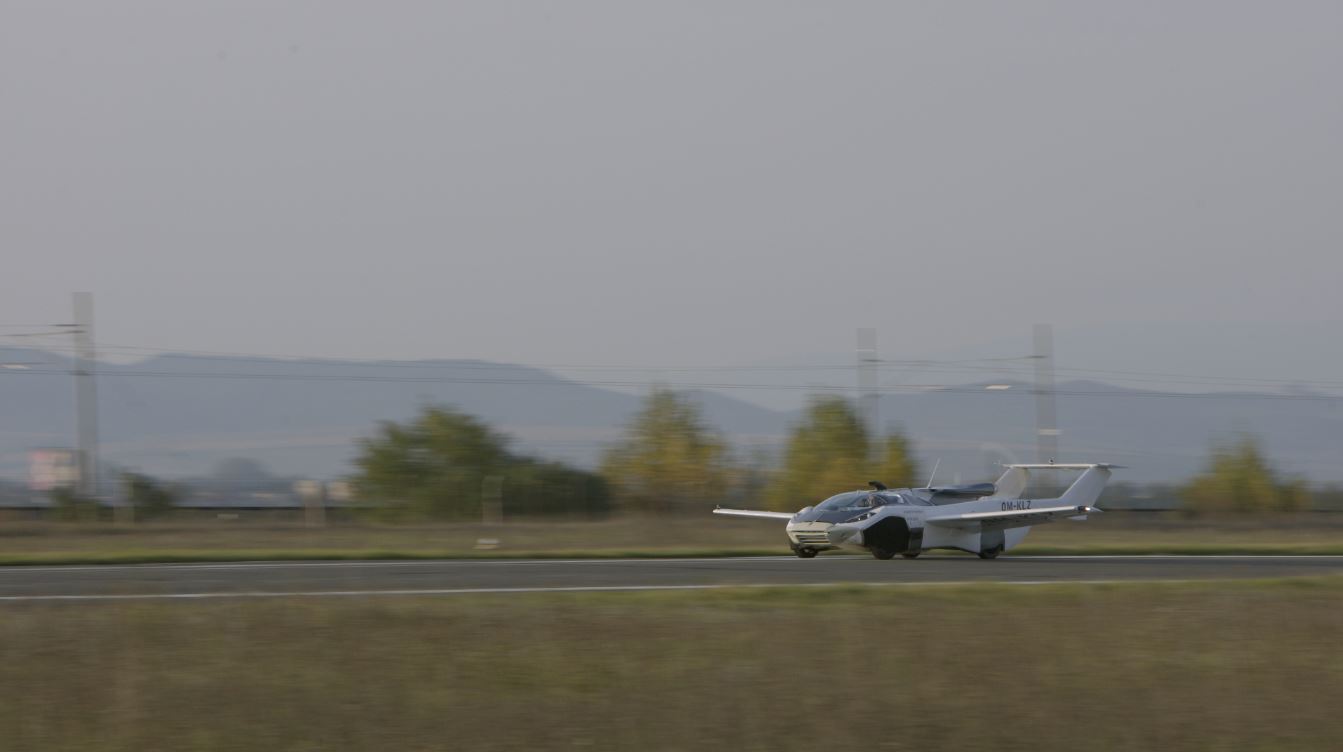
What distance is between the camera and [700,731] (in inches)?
377

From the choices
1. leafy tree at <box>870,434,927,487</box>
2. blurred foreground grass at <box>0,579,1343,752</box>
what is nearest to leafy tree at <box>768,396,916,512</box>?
leafy tree at <box>870,434,927,487</box>

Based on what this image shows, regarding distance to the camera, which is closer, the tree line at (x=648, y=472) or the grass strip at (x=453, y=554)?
the grass strip at (x=453, y=554)

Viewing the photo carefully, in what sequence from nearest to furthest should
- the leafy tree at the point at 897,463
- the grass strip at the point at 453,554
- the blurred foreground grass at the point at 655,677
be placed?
1. the blurred foreground grass at the point at 655,677
2. the grass strip at the point at 453,554
3. the leafy tree at the point at 897,463

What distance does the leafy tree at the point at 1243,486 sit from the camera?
81625 mm

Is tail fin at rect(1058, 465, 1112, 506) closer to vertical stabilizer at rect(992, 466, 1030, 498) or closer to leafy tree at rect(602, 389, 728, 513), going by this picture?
vertical stabilizer at rect(992, 466, 1030, 498)

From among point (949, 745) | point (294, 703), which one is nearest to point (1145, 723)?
point (949, 745)

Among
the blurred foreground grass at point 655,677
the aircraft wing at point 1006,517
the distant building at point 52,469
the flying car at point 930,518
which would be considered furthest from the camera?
the distant building at point 52,469

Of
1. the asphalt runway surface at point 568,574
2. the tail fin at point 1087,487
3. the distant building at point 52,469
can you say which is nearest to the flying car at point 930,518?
Result: the tail fin at point 1087,487

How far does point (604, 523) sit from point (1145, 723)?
119ft

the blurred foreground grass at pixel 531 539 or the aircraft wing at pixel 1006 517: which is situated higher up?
the aircraft wing at pixel 1006 517

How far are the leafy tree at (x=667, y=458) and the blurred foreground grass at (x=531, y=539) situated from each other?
70.6 feet

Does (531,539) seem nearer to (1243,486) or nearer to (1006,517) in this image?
(1006,517)

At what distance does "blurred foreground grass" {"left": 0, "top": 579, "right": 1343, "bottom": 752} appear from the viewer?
31.6 feet

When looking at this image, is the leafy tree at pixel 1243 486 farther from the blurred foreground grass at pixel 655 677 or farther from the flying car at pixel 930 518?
the blurred foreground grass at pixel 655 677
